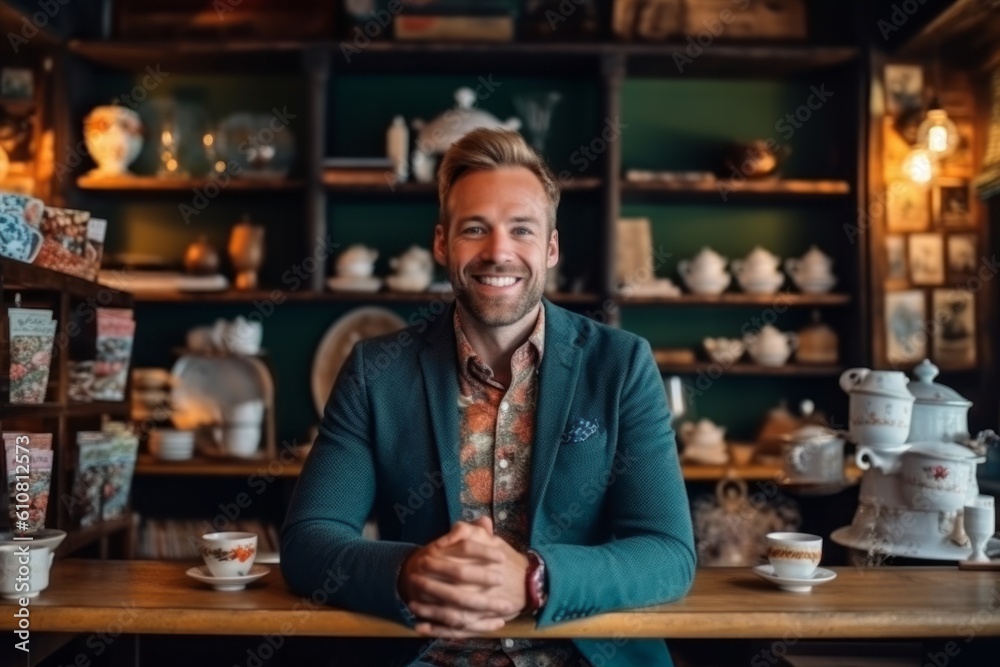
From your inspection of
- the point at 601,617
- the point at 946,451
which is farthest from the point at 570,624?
the point at 946,451

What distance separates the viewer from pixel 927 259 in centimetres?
411

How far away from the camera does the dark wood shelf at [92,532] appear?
7.98ft

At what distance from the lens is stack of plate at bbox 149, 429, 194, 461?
12.8 feet

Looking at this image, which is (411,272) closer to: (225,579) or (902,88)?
(902,88)

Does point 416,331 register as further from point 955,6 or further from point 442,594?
point 955,6

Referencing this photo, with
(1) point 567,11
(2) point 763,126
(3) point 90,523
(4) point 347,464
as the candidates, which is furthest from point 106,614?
(2) point 763,126

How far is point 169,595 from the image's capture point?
1.68 metres

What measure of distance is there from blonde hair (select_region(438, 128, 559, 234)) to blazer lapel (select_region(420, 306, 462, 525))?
234 millimetres

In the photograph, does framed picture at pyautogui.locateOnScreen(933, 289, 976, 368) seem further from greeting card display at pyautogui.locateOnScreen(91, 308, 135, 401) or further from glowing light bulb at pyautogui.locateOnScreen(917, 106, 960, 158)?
greeting card display at pyautogui.locateOnScreen(91, 308, 135, 401)

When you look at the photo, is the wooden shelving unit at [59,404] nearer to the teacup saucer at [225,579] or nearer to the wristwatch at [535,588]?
the teacup saucer at [225,579]

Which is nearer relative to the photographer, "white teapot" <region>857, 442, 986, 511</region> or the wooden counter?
the wooden counter

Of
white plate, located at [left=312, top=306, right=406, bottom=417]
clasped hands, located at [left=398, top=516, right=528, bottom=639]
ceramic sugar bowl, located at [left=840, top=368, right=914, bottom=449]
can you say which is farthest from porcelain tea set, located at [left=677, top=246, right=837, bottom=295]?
clasped hands, located at [left=398, top=516, right=528, bottom=639]

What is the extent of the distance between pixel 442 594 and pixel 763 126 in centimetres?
342

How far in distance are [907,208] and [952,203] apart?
182 mm
